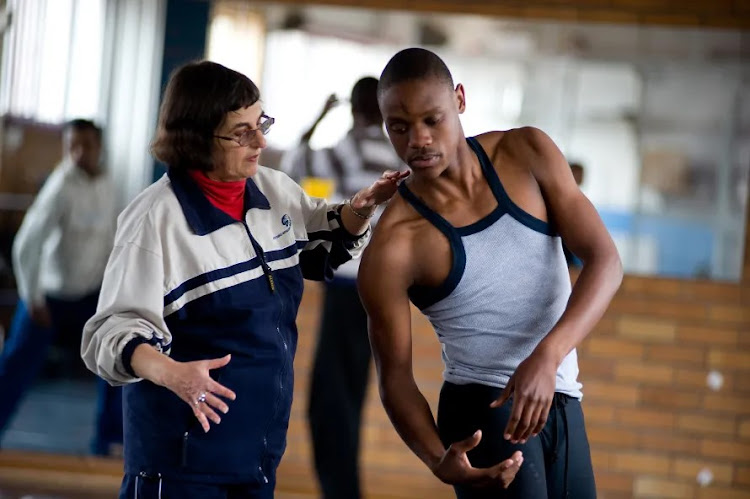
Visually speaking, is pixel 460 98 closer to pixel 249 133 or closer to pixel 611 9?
pixel 249 133

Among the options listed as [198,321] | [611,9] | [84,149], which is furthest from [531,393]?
[84,149]

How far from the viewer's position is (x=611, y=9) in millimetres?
4578

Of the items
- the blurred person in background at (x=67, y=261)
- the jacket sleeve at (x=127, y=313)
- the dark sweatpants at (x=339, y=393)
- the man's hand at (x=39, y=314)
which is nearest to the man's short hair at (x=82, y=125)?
the blurred person in background at (x=67, y=261)

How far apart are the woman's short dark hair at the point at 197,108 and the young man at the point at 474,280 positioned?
0.29 metres

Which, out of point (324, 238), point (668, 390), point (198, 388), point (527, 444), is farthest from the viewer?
point (668, 390)

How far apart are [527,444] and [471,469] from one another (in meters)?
0.13

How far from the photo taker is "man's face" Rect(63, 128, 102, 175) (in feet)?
15.1

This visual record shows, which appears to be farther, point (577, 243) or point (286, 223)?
point (286, 223)

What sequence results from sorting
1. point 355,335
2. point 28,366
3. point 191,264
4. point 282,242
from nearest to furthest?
point 191,264
point 282,242
point 355,335
point 28,366

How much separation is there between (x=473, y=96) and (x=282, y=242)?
105 inches

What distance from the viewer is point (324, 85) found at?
4684 millimetres

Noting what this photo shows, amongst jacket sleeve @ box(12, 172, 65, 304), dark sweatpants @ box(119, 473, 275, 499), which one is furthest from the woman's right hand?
jacket sleeve @ box(12, 172, 65, 304)

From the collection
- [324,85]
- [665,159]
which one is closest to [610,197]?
[665,159]

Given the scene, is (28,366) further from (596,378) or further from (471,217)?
(471,217)
